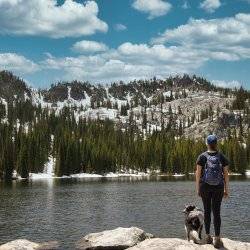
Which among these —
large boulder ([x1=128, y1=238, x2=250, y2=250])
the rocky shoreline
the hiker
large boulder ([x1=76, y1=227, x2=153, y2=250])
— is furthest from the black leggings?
large boulder ([x1=76, y1=227, x2=153, y2=250])

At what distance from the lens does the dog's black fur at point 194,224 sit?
79.6ft

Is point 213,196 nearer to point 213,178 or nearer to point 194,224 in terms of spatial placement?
point 213,178

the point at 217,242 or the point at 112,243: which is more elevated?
the point at 217,242

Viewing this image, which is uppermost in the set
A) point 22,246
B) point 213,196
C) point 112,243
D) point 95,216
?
A: point 213,196

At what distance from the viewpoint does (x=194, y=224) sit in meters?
24.6

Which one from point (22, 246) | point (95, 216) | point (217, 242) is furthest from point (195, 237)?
point (95, 216)

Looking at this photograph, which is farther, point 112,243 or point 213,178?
point 112,243

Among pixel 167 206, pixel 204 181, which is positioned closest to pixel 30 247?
pixel 204 181

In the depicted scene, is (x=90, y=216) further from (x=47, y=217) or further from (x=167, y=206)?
(x=167, y=206)

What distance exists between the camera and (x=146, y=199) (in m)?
84.8

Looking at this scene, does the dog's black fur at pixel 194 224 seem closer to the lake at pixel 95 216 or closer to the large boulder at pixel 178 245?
the large boulder at pixel 178 245

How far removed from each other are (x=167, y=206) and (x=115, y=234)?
3890 centimetres

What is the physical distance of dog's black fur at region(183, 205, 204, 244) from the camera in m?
24.3

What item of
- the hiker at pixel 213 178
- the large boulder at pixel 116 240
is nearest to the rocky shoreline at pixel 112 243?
the large boulder at pixel 116 240
